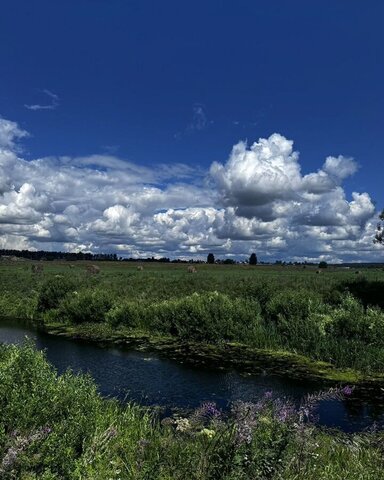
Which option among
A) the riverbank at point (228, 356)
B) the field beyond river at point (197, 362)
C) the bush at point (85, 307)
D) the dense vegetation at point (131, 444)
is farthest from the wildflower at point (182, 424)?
the bush at point (85, 307)

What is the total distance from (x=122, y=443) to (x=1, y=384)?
2.67 meters

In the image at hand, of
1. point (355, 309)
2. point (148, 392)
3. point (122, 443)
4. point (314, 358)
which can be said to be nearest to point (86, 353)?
point (148, 392)

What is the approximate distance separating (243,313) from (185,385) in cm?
1038

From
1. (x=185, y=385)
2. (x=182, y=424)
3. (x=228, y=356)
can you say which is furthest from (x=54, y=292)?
(x=182, y=424)

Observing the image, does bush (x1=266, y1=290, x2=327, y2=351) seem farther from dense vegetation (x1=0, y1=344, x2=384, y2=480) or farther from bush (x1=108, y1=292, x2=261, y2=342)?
dense vegetation (x1=0, y1=344, x2=384, y2=480)

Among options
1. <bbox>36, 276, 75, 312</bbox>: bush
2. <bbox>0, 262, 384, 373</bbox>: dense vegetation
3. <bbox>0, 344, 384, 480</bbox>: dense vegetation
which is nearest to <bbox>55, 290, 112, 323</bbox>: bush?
<bbox>0, 262, 384, 373</bbox>: dense vegetation

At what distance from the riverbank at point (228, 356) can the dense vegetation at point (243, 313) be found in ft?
2.44

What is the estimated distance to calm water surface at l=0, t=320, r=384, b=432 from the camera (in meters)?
15.4

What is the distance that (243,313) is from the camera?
28.0 m

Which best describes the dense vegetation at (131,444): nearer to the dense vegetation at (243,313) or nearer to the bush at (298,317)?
the dense vegetation at (243,313)

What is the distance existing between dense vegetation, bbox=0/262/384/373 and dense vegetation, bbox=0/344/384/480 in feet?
43.5

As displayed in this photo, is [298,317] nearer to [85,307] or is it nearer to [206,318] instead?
[206,318]

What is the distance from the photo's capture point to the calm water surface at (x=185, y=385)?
50.4 ft

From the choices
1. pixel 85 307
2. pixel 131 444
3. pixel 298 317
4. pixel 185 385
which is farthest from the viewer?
pixel 85 307
